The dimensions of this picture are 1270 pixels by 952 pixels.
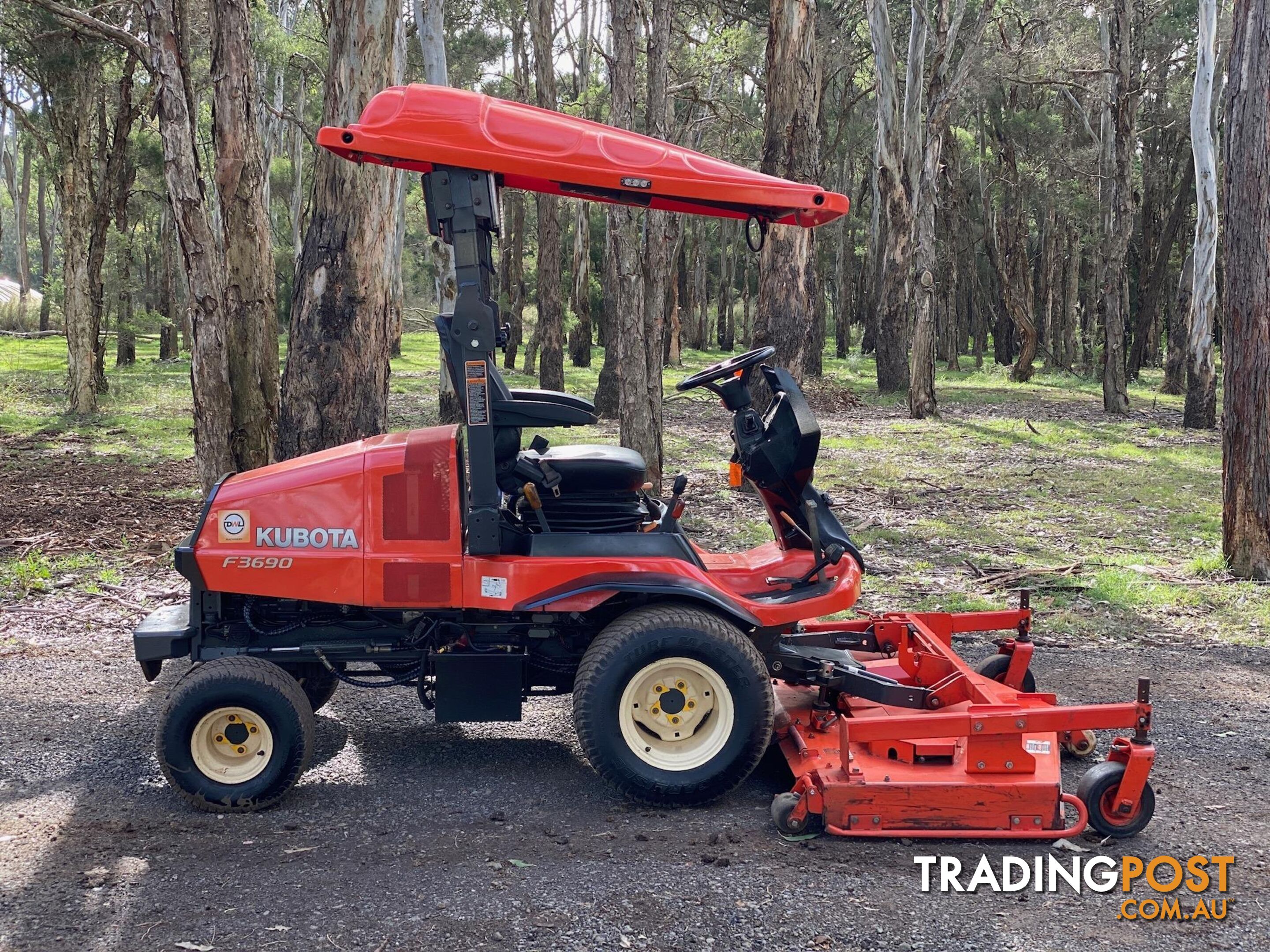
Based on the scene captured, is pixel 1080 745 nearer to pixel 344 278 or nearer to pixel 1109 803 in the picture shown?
pixel 1109 803

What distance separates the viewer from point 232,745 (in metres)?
4.74

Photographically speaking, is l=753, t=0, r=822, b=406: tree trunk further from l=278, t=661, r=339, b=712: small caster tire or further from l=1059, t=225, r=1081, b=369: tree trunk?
l=1059, t=225, r=1081, b=369: tree trunk

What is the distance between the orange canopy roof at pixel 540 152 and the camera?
4.49m

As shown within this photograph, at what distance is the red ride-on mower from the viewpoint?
4.41 meters

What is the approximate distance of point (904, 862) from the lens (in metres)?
4.20

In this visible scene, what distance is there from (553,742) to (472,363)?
1997mm

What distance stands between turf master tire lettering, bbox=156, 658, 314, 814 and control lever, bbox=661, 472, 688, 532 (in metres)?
1.70

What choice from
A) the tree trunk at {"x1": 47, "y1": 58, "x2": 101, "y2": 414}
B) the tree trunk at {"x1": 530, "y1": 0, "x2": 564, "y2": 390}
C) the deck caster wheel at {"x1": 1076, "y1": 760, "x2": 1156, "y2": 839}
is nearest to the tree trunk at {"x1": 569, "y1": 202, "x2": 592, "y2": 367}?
the tree trunk at {"x1": 530, "y1": 0, "x2": 564, "y2": 390}

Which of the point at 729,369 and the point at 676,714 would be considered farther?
the point at 729,369

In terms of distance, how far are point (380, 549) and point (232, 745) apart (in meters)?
1.02

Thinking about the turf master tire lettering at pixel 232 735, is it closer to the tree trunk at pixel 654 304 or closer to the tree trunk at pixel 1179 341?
the tree trunk at pixel 654 304

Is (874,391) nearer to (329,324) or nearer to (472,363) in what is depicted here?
(329,324)

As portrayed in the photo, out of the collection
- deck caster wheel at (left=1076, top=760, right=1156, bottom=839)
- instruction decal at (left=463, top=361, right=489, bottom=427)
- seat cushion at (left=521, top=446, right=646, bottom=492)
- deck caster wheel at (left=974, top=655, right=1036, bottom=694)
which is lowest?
deck caster wheel at (left=1076, top=760, right=1156, bottom=839)

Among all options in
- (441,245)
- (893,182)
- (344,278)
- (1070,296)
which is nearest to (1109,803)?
(344,278)
